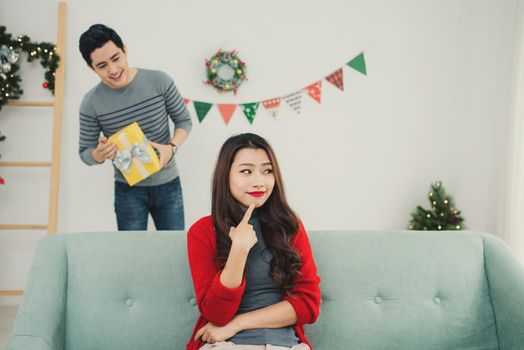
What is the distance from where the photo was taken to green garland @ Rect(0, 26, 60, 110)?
3.29m

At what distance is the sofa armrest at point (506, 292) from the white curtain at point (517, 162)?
1.51 meters

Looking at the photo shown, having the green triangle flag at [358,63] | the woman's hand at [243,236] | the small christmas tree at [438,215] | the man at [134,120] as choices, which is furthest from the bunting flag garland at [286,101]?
the woman's hand at [243,236]

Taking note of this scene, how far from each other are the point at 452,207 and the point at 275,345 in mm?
2482

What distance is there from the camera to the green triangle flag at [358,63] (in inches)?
146

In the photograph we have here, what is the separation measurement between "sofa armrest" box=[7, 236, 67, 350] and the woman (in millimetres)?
399

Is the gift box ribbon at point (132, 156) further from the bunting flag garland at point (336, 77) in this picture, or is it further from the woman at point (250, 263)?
the bunting flag garland at point (336, 77)

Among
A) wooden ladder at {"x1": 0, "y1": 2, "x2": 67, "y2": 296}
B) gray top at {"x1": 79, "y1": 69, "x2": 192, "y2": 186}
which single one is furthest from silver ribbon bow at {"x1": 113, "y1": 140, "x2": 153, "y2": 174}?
wooden ladder at {"x1": 0, "y1": 2, "x2": 67, "y2": 296}

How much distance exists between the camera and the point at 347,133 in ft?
12.3

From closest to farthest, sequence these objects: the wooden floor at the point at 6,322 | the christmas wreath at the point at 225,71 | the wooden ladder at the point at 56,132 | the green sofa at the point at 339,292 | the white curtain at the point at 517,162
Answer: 1. the green sofa at the point at 339,292
2. the wooden floor at the point at 6,322
3. the white curtain at the point at 517,162
4. the wooden ladder at the point at 56,132
5. the christmas wreath at the point at 225,71

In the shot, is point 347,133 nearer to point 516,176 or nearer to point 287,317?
point 516,176

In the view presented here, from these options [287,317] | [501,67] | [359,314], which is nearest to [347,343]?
[359,314]

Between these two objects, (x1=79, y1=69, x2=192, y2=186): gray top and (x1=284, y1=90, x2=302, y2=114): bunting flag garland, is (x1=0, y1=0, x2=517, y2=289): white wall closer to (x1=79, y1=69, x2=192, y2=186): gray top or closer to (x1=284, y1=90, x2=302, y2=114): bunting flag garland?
(x1=284, y1=90, x2=302, y2=114): bunting flag garland

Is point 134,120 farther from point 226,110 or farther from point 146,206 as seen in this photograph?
point 226,110

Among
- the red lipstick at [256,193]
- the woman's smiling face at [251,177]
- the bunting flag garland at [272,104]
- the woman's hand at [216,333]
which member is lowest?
the woman's hand at [216,333]
